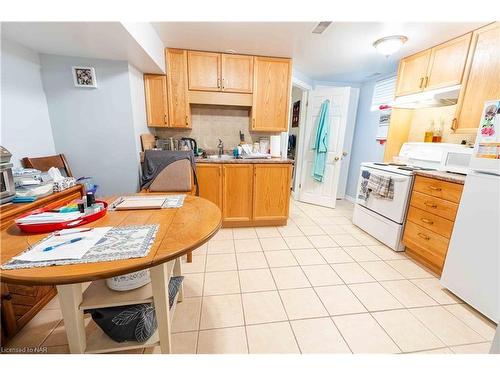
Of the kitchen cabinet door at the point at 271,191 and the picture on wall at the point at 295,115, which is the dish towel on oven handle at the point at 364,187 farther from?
the picture on wall at the point at 295,115

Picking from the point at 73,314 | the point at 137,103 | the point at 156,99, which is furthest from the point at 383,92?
the point at 73,314

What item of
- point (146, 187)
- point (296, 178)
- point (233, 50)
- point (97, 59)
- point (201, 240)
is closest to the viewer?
point (201, 240)

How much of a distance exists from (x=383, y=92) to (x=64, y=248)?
427 cm

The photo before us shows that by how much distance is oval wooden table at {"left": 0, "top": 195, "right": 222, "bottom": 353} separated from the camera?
0.66 meters

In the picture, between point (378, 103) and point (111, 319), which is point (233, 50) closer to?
point (378, 103)

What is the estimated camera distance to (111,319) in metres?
1.03

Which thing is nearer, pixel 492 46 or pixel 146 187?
pixel 492 46

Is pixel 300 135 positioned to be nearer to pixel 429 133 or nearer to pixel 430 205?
pixel 429 133

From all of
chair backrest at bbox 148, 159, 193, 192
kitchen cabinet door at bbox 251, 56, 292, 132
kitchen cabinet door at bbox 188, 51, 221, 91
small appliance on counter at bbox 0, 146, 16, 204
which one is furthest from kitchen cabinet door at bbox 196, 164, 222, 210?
small appliance on counter at bbox 0, 146, 16, 204

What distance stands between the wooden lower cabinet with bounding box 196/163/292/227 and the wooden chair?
27 centimetres

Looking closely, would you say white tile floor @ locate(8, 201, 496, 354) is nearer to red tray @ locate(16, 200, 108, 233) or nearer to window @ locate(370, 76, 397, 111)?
red tray @ locate(16, 200, 108, 233)

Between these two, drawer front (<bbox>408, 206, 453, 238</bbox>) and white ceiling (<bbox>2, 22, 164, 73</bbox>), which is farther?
drawer front (<bbox>408, 206, 453, 238</bbox>)
